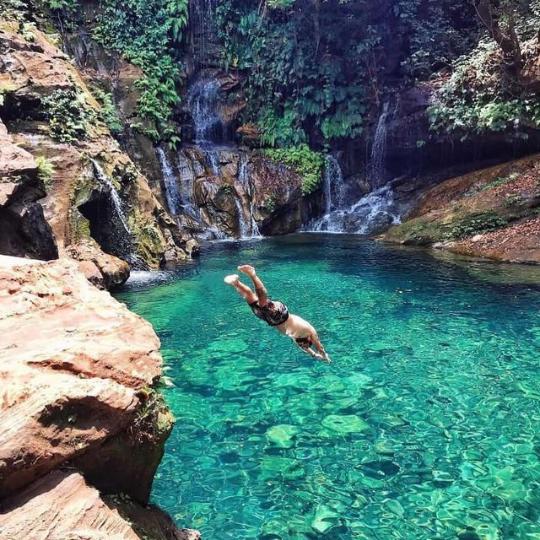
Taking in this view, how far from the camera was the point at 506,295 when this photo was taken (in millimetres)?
10414

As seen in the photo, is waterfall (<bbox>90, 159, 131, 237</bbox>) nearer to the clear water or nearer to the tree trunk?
the clear water

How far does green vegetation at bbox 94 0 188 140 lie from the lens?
22.0 metres

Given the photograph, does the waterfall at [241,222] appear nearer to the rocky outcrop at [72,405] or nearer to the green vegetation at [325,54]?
the green vegetation at [325,54]

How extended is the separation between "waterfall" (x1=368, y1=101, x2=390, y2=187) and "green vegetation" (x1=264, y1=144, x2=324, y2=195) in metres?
2.38

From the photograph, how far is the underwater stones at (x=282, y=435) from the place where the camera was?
521 centimetres

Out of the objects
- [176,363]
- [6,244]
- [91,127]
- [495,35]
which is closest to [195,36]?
[91,127]

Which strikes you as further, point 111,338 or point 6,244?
point 6,244

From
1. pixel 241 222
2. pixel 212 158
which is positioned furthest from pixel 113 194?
pixel 212 158

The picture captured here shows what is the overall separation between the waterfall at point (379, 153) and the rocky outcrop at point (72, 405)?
67.4 feet

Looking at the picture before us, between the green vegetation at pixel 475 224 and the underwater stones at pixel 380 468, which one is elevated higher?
the green vegetation at pixel 475 224

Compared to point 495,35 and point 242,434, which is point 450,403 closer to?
point 242,434

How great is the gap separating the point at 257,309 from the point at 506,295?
23.7ft

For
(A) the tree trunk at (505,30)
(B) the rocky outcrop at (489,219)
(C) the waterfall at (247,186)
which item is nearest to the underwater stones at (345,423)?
(B) the rocky outcrop at (489,219)

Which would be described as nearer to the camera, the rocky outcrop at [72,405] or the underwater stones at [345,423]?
the rocky outcrop at [72,405]
